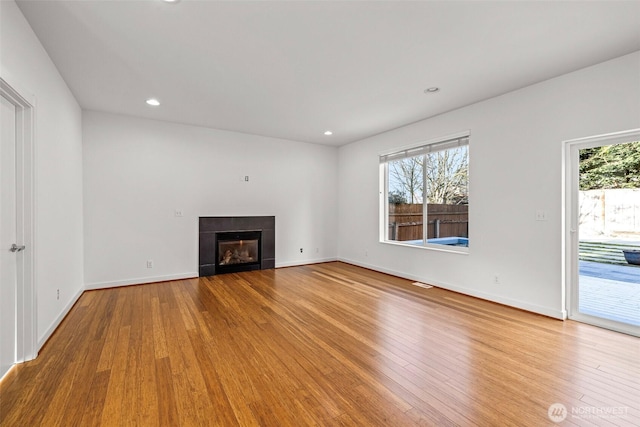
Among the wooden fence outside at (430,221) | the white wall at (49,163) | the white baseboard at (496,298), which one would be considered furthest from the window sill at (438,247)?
the white wall at (49,163)

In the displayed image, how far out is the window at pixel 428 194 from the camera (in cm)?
414

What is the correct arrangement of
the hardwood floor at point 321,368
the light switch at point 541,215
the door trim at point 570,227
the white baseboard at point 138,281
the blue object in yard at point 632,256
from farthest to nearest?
the white baseboard at point 138,281 → the light switch at point 541,215 → the door trim at point 570,227 → the blue object in yard at point 632,256 → the hardwood floor at point 321,368

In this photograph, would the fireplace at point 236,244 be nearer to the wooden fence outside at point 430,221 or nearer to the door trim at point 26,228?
the wooden fence outside at point 430,221

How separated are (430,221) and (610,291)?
2159mm

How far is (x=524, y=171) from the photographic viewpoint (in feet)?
10.9

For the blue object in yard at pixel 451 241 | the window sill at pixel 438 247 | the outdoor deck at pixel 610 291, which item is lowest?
the outdoor deck at pixel 610 291

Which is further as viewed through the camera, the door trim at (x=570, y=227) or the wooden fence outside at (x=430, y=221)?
the wooden fence outside at (x=430, y=221)

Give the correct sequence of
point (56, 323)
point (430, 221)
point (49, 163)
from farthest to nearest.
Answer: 1. point (430, 221)
2. point (56, 323)
3. point (49, 163)

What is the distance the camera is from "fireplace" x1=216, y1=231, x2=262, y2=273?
516cm

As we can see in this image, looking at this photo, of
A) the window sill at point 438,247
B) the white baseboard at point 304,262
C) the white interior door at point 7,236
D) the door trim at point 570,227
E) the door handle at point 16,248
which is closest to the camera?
the white interior door at point 7,236

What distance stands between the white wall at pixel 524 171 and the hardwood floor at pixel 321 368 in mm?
455

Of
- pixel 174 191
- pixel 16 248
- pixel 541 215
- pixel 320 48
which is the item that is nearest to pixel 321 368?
pixel 16 248

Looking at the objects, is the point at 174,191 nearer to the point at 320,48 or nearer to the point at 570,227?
the point at 320,48

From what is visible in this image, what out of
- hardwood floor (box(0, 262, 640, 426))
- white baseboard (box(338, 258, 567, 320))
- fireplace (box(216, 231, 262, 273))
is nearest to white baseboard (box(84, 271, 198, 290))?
fireplace (box(216, 231, 262, 273))
